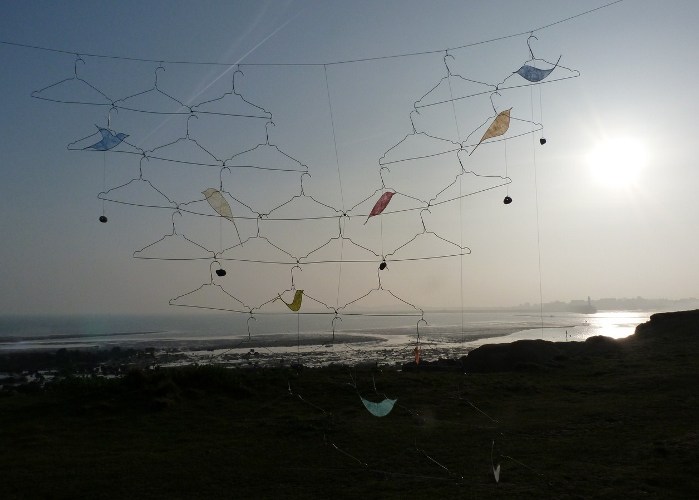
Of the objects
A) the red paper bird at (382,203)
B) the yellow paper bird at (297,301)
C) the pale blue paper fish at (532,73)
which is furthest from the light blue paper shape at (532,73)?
the yellow paper bird at (297,301)

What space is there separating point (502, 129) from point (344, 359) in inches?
776

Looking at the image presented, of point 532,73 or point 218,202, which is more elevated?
point 532,73

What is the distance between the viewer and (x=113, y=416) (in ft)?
38.5

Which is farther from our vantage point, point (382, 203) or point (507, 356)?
point (507, 356)

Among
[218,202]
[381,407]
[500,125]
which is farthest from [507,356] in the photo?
[218,202]

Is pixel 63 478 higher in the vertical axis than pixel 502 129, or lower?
lower

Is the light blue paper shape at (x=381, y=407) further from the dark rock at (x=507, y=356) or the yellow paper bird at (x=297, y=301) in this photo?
the dark rock at (x=507, y=356)

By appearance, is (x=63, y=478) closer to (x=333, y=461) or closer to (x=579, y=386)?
(x=333, y=461)

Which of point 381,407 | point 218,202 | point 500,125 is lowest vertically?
point 381,407

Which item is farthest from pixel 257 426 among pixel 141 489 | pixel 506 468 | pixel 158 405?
pixel 506 468

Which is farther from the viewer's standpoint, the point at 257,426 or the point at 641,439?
the point at 257,426

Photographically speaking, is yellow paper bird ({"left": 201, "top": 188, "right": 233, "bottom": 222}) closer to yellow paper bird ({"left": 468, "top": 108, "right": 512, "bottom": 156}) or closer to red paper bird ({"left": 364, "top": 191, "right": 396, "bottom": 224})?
red paper bird ({"left": 364, "top": 191, "right": 396, "bottom": 224})

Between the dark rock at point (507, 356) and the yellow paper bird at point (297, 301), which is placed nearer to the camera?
the yellow paper bird at point (297, 301)

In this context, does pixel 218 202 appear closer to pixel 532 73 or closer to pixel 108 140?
pixel 108 140
